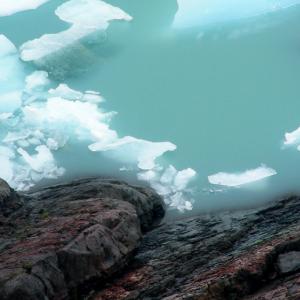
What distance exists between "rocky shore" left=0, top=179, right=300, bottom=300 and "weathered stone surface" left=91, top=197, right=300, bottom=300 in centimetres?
2

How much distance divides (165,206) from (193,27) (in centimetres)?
751

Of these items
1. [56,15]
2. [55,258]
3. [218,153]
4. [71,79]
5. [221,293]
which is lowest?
[221,293]

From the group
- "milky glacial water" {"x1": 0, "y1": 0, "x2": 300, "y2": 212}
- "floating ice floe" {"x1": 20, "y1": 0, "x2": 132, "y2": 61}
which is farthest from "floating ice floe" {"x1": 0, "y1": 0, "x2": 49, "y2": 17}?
"floating ice floe" {"x1": 20, "y1": 0, "x2": 132, "y2": 61}

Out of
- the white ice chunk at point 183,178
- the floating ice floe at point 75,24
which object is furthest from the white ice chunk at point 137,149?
the floating ice floe at point 75,24

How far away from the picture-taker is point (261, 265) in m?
8.73

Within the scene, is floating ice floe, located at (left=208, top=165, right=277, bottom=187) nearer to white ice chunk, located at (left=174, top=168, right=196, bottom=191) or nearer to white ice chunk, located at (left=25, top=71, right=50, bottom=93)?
white ice chunk, located at (left=174, top=168, right=196, bottom=191)

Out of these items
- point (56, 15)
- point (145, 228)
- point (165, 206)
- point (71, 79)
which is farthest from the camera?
point (56, 15)

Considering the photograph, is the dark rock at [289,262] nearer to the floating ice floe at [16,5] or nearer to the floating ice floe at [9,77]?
the floating ice floe at [9,77]

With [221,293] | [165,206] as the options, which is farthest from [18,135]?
[221,293]

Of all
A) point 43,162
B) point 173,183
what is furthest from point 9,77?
point 173,183

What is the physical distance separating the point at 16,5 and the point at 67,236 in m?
13.2

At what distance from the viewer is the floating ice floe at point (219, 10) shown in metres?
18.8

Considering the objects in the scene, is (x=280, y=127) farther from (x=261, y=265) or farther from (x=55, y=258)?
(x=55, y=258)

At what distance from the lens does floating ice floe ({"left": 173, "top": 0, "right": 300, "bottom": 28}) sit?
18.8 m
